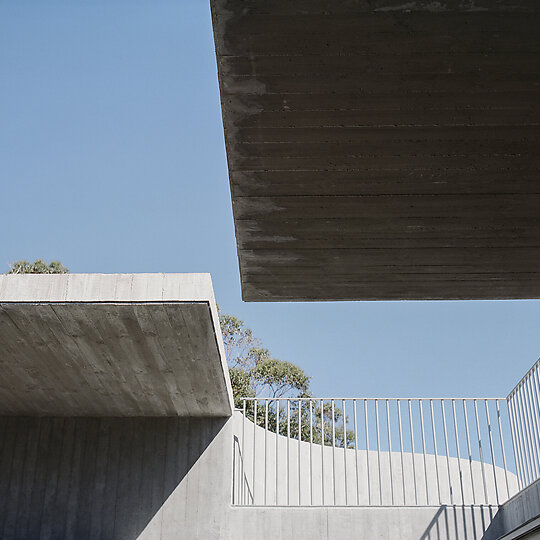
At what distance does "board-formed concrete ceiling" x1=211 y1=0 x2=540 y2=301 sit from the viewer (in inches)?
91.7

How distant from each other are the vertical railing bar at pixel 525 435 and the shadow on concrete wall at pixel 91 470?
3.06 meters

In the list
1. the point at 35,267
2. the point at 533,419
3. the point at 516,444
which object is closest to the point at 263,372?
the point at 35,267

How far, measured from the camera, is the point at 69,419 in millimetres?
7598

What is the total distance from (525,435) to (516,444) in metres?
0.39

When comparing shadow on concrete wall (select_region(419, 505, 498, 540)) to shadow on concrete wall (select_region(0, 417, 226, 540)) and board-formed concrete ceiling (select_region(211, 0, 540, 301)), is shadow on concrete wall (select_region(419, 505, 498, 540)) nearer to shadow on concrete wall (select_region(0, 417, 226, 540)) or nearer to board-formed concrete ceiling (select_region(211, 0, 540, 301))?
shadow on concrete wall (select_region(0, 417, 226, 540))

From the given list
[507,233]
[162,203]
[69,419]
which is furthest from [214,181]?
[507,233]

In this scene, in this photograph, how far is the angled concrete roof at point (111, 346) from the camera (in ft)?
16.0

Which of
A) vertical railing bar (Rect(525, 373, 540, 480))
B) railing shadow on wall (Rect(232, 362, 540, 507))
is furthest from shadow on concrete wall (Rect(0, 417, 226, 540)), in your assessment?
vertical railing bar (Rect(525, 373, 540, 480))

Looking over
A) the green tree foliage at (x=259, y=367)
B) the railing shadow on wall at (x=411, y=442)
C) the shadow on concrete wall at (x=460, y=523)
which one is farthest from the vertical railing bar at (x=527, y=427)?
the green tree foliage at (x=259, y=367)

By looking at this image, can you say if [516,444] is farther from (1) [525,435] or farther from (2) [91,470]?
(2) [91,470]

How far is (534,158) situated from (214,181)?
17.3 m

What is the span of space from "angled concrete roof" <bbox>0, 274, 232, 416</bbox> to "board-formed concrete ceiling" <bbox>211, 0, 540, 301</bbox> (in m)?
1.01

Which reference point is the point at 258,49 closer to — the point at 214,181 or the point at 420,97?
the point at 420,97

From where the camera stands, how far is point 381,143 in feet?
9.53
